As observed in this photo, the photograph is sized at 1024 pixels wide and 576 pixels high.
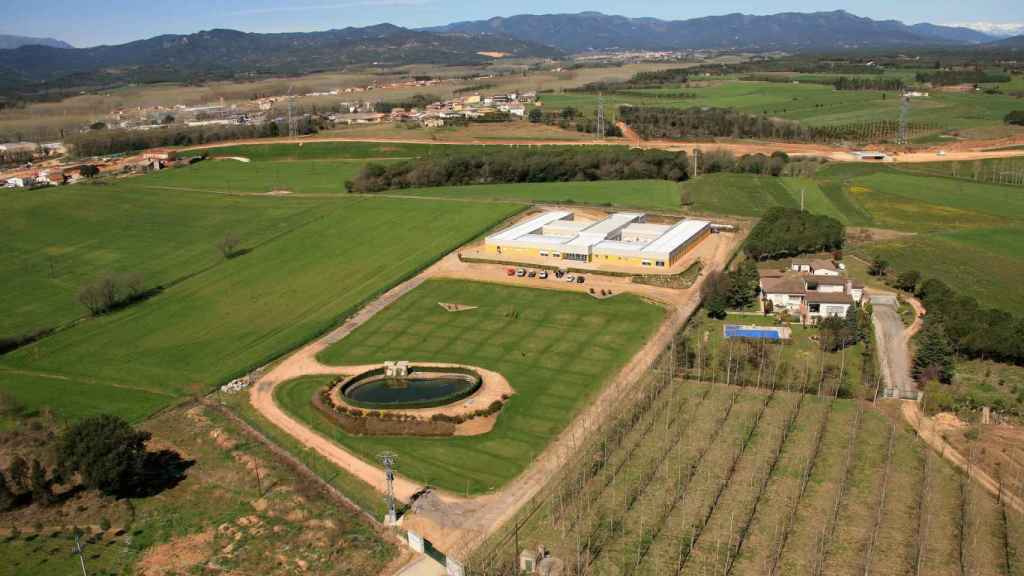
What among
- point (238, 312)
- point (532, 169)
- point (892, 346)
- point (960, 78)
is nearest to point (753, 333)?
point (892, 346)

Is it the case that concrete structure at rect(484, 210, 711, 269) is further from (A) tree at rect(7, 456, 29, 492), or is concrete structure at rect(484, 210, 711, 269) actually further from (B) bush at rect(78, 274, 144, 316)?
(A) tree at rect(7, 456, 29, 492)

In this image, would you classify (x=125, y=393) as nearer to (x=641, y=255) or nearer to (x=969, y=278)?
(x=641, y=255)

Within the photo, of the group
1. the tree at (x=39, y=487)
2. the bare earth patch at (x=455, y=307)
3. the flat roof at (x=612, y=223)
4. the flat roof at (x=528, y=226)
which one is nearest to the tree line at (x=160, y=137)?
the flat roof at (x=528, y=226)

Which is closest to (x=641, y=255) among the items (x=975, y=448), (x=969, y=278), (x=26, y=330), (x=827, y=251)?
(x=827, y=251)

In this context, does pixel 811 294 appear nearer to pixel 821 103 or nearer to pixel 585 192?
pixel 585 192

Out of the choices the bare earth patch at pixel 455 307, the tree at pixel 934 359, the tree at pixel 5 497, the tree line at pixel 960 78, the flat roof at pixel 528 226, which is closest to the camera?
the tree at pixel 5 497

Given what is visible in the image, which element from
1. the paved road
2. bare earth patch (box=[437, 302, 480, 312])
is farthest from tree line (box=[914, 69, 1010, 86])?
bare earth patch (box=[437, 302, 480, 312])

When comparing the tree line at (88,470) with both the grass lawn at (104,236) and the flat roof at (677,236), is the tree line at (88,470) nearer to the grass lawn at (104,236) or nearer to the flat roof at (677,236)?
the grass lawn at (104,236)
